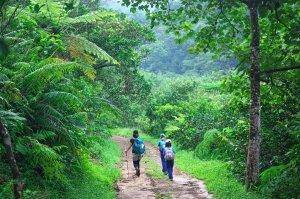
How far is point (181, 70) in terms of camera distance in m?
63.8

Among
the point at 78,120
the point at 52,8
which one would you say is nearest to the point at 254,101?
the point at 78,120

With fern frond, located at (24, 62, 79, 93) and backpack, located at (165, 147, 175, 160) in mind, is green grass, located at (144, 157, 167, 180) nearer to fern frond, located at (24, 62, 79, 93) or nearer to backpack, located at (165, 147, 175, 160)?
backpack, located at (165, 147, 175, 160)

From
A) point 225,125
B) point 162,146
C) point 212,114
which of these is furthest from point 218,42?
point 212,114

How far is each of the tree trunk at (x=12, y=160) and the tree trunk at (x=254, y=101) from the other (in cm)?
495

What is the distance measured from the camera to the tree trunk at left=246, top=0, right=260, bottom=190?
7.92 m

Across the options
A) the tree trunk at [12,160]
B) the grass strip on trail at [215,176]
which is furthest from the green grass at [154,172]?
the tree trunk at [12,160]

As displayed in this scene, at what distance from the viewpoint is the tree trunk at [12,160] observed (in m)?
5.13

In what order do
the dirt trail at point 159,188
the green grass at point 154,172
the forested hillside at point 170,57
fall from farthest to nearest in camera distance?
1. the forested hillside at point 170,57
2. the green grass at point 154,172
3. the dirt trail at point 159,188

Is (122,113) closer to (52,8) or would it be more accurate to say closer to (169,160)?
(169,160)

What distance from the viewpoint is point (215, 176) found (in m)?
10.9

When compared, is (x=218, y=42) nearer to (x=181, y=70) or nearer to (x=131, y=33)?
(x=131, y=33)

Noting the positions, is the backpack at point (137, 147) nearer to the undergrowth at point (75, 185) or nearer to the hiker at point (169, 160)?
the hiker at point (169, 160)

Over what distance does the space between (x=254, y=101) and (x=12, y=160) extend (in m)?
5.07

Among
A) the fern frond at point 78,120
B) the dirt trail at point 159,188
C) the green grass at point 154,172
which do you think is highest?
the fern frond at point 78,120
